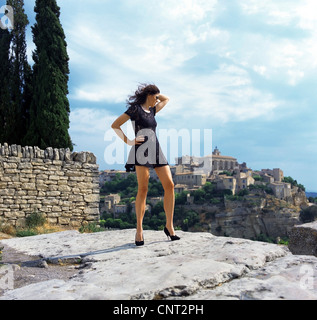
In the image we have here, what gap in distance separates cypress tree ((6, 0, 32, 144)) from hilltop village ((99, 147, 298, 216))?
53.2 meters

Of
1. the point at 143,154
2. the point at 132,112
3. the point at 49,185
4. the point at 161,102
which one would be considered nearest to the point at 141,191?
the point at 143,154

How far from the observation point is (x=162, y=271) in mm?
2951

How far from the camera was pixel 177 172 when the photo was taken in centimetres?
8475

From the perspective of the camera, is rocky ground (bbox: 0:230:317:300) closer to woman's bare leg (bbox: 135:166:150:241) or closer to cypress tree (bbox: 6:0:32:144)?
woman's bare leg (bbox: 135:166:150:241)

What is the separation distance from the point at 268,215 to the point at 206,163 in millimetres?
27529

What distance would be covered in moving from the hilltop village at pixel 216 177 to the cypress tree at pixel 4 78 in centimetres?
5345

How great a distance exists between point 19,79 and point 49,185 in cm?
804

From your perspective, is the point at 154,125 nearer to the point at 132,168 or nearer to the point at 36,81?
the point at 132,168

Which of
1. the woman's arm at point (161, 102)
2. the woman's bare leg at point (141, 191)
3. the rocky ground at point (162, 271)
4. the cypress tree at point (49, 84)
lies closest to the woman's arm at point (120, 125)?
the woman's bare leg at point (141, 191)

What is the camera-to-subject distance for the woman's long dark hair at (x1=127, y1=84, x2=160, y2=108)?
15.2ft

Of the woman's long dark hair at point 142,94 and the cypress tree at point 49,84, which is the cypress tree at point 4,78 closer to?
the cypress tree at point 49,84

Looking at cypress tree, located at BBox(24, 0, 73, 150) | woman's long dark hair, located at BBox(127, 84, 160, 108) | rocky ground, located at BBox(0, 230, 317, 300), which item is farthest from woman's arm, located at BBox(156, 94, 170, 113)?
cypress tree, located at BBox(24, 0, 73, 150)

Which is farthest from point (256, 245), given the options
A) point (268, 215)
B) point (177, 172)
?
point (177, 172)

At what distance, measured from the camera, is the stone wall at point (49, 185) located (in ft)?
28.9
